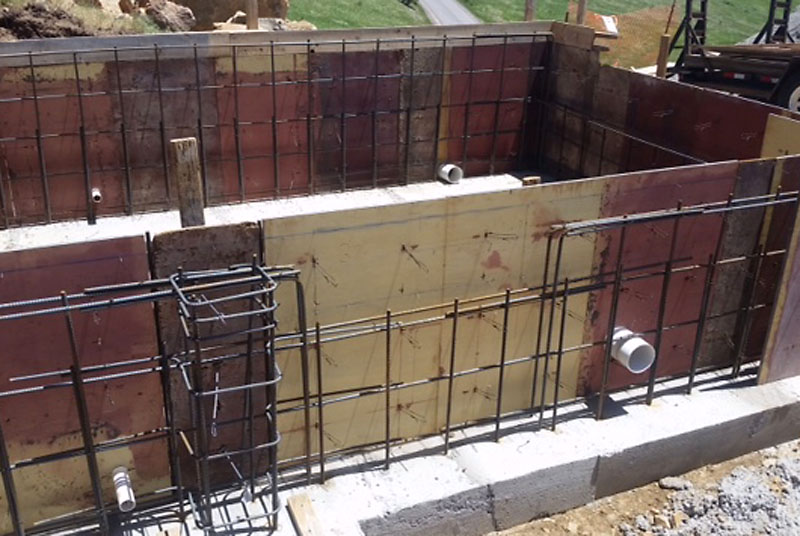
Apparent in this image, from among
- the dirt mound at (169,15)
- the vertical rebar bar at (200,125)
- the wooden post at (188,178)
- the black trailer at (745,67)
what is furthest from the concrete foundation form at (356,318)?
the dirt mound at (169,15)

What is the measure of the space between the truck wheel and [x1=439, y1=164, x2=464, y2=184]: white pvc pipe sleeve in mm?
5716

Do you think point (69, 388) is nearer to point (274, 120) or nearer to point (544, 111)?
point (274, 120)

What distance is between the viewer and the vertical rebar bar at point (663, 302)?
701 centimetres

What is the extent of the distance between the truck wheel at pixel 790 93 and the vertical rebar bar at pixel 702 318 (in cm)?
737

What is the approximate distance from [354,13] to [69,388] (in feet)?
78.1

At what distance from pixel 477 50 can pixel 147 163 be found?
587 centimetres

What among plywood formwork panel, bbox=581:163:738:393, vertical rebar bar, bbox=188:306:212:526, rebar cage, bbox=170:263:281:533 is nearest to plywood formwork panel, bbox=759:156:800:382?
plywood formwork panel, bbox=581:163:738:393

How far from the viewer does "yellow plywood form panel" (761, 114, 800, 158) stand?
7.96m

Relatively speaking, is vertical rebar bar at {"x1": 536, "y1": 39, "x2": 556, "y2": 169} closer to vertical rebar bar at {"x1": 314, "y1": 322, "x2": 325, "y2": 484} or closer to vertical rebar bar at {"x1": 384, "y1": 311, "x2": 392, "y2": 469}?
vertical rebar bar at {"x1": 384, "y1": 311, "x2": 392, "y2": 469}

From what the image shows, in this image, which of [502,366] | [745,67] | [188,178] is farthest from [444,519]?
[745,67]

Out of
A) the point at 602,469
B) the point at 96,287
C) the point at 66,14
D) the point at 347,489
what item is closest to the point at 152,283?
the point at 96,287

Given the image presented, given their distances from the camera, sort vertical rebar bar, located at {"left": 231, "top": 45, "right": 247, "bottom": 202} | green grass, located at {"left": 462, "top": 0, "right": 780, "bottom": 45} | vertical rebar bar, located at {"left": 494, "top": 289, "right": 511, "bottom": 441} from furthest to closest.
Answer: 1. green grass, located at {"left": 462, "top": 0, "right": 780, "bottom": 45}
2. vertical rebar bar, located at {"left": 231, "top": 45, "right": 247, "bottom": 202}
3. vertical rebar bar, located at {"left": 494, "top": 289, "right": 511, "bottom": 441}

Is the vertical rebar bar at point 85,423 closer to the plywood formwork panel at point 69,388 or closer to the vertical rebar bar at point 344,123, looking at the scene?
the plywood formwork panel at point 69,388

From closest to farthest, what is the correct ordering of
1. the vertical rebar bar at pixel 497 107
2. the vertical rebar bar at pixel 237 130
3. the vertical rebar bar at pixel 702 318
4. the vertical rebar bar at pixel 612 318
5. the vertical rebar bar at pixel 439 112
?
1. the vertical rebar bar at pixel 612 318
2. the vertical rebar bar at pixel 702 318
3. the vertical rebar bar at pixel 237 130
4. the vertical rebar bar at pixel 439 112
5. the vertical rebar bar at pixel 497 107
